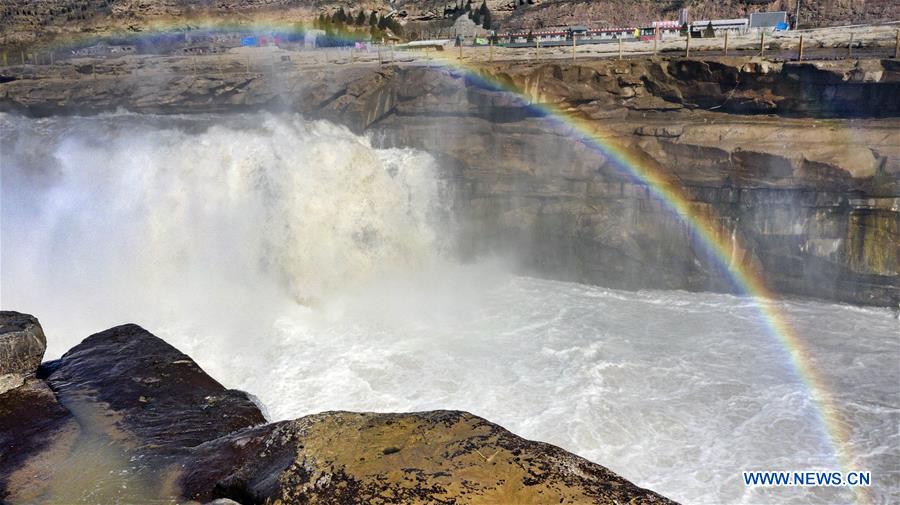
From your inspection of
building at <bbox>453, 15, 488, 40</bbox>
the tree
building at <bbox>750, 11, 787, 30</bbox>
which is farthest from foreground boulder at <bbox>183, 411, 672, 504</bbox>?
the tree

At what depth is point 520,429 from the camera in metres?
11.5

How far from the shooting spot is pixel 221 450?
5.21 m

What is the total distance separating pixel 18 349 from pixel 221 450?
2859 millimetres

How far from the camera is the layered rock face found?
16828 millimetres

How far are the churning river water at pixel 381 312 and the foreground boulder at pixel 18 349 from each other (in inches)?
205

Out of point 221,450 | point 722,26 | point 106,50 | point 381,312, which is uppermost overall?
point 722,26

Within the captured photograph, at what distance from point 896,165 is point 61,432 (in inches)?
691

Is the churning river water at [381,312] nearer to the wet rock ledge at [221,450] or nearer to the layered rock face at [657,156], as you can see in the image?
the layered rock face at [657,156]

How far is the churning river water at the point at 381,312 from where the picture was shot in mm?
11531

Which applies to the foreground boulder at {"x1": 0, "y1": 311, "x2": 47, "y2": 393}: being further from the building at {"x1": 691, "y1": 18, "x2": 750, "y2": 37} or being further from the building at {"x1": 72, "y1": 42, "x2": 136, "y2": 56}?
the building at {"x1": 72, "y1": 42, "x2": 136, "y2": 56}

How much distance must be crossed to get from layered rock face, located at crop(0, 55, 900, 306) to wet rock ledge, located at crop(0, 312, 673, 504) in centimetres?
1368

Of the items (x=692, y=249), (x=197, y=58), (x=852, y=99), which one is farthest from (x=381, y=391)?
(x=197, y=58)

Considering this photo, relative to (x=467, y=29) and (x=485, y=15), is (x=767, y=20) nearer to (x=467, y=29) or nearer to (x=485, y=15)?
(x=467, y=29)

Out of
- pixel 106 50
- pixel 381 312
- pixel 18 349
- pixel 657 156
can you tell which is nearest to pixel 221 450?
pixel 18 349
